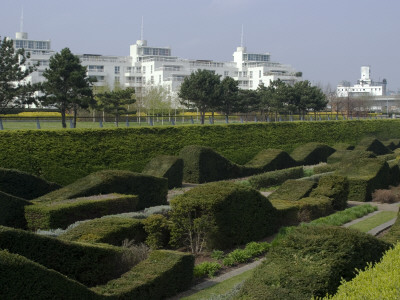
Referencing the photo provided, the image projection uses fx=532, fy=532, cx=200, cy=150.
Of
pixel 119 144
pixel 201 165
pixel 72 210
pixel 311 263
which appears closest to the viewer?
pixel 311 263

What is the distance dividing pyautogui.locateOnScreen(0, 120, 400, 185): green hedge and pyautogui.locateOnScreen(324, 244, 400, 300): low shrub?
631 inches

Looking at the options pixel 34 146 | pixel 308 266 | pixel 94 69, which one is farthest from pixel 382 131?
pixel 94 69

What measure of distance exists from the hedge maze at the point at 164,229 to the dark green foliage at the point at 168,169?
0.15 feet

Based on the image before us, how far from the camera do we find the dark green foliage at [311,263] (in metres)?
6.95

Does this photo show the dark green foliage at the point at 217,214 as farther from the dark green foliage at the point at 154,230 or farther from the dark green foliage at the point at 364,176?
the dark green foliage at the point at 364,176

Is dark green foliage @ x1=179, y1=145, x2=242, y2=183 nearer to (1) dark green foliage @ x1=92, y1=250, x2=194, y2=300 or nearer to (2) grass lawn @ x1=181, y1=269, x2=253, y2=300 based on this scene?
(2) grass lawn @ x1=181, y1=269, x2=253, y2=300

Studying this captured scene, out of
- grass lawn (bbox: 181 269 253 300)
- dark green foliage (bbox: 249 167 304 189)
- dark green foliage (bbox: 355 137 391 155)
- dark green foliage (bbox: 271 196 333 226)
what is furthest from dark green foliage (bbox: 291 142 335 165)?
grass lawn (bbox: 181 269 253 300)

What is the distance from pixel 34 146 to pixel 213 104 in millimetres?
27951

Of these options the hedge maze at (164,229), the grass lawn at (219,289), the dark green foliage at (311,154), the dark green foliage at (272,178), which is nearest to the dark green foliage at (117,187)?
the hedge maze at (164,229)

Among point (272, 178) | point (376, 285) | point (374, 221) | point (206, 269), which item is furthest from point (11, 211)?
point (272, 178)

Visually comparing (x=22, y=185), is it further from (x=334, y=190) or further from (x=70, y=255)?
(x=334, y=190)

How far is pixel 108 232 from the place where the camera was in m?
10.6

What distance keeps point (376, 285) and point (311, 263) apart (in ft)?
5.90

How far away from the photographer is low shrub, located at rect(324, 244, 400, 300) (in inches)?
213
